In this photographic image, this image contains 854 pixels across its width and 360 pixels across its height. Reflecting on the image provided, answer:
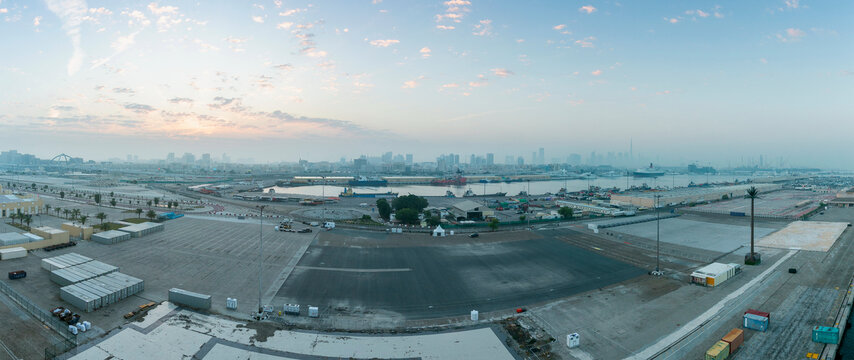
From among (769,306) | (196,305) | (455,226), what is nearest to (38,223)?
(196,305)

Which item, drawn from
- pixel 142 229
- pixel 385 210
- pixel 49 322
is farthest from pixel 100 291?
pixel 385 210

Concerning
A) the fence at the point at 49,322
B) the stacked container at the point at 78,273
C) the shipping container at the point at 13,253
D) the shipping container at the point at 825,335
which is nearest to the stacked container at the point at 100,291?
the stacked container at the point at 78,273

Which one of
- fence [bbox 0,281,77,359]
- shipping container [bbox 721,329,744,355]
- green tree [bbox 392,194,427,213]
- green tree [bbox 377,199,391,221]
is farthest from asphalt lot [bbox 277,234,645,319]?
green tree [bbox 392,194,427,213]

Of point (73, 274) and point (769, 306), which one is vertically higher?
point (73, 274)

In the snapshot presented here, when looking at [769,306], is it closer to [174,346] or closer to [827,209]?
[174,346]

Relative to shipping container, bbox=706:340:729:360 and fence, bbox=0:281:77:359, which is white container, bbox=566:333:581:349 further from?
fence, bbox=0:281:77:359

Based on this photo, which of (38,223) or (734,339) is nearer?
(734,339)

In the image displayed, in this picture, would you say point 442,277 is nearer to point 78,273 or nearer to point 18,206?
point 78,273
